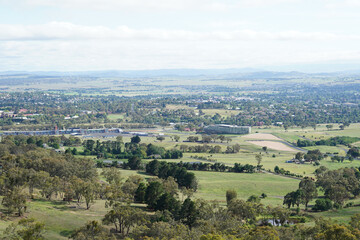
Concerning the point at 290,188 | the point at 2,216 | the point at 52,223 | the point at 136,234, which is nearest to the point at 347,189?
the point at 290,188

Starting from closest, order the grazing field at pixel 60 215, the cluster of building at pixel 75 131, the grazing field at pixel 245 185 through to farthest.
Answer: the grazing field at pixel 60 215
the grazing field at pixel 245 185
the cluster of building at pixel 75 131

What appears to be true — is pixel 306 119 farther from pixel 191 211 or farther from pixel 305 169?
pixel 191 211

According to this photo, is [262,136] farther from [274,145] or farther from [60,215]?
[60,215]

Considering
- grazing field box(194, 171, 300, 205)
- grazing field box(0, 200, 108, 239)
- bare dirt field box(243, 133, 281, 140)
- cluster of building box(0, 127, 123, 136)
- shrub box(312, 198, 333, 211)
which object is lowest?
bare dirt field box(243, 133, 281, 140)

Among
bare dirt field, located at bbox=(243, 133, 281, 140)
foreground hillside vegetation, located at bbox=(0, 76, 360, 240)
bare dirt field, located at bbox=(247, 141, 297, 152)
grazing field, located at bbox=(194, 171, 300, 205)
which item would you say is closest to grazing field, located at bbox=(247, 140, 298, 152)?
bare dirt field, located at bbox=(247, 141, 297, 152)

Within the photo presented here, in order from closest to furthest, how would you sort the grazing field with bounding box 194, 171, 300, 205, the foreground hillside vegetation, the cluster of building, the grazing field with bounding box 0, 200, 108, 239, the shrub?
the foreground hillside vegetation < the grazing field with bounding box 0, 200, 108, 239 < the shrub < the grazing field with bounding box 194, 171, 300, 205 < the cluster of building

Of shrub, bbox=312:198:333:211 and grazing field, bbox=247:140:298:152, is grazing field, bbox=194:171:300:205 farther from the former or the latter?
grazing field, bbox=247:140:298:152

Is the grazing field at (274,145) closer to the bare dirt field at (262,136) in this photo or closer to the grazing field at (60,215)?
the bare dirt field at (262,136)

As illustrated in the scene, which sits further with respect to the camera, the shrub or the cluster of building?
the cluster of building

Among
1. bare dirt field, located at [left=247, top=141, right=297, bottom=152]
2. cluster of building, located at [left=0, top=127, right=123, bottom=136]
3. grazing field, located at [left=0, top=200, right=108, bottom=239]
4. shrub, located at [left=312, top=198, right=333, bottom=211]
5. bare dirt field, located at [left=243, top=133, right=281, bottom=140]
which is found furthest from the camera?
cluster of building, located at [left=0, top=127, right=123, bottom=136]

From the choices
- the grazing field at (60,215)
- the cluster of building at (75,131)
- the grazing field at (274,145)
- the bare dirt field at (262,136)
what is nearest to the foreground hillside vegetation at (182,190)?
the grazing field at (60,215)

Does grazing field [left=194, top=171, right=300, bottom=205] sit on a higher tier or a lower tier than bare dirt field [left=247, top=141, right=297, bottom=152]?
higher
